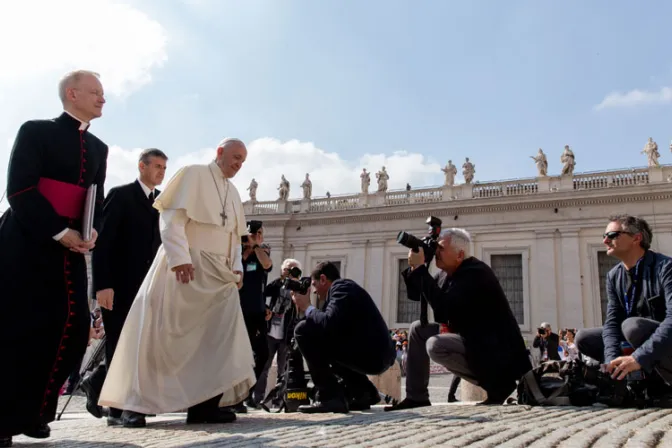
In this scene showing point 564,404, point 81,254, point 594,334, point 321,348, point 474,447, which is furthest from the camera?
point 594,334

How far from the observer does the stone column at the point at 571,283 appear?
77.2ft

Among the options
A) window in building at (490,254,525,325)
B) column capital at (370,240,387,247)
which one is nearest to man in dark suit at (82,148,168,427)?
window in building at (490,254,525,325)

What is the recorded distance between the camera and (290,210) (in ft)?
106

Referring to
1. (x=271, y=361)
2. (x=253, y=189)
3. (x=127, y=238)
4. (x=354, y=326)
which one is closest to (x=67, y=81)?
(x=127, y=238)

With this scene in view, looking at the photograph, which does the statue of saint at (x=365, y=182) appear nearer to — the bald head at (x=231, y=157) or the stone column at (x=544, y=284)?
the stone column at (x=544, y=284)

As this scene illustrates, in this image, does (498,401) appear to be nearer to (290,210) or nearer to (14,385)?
(14,385)

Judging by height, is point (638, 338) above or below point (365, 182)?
below

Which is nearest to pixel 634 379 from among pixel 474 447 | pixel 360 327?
pixel 360 327

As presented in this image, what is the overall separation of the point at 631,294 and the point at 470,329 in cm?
147

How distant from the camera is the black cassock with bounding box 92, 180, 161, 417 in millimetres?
4746

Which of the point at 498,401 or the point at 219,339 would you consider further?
the point at 498,401

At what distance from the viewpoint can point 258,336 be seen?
672 centimetres

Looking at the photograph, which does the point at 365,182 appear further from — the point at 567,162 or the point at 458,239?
the point at 458,239

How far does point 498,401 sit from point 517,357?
422mm
